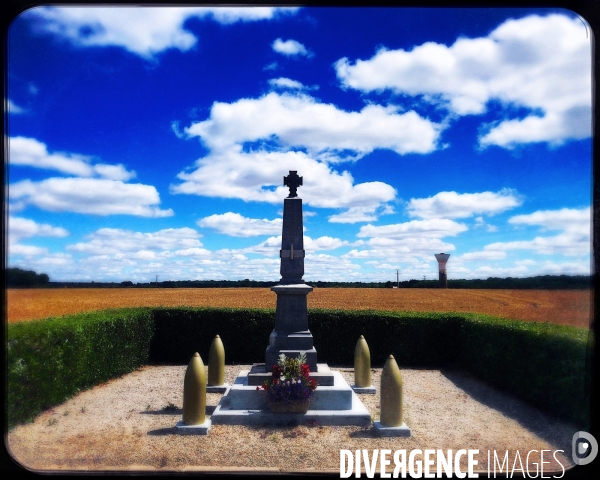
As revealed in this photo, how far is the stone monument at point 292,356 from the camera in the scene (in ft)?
23.6

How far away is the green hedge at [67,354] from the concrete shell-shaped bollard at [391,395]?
4.98 m

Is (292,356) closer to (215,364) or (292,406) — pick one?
(292,406)

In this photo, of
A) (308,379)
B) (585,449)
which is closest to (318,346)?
(308,379)

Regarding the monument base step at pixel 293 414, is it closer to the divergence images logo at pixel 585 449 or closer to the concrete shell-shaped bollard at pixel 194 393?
the concrete shell-shaped bollard at pixel 194 393

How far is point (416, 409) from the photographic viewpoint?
8.43 meters

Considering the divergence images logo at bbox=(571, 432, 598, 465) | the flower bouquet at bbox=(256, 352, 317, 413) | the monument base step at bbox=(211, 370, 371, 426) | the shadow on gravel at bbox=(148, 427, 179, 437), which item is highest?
the divergence images logo at bbox=(571, 432, 598, 465)

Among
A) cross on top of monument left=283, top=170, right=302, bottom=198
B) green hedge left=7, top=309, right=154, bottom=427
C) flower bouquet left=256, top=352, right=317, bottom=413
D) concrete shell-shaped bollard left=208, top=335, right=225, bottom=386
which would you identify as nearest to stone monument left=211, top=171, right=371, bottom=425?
cross on top of monument left=283, top=170, right=302, bottom=198

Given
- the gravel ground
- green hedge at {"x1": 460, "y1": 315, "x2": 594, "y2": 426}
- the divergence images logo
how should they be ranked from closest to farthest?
1. the divergence images logo
2. the gravel ground
3. green hedge at {"x1": 460, "y1": 315, "x2": 594, "y2": 426}

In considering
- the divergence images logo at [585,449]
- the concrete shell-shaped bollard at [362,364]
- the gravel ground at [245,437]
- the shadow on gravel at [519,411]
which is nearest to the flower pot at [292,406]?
the gravel ground at [245,437]

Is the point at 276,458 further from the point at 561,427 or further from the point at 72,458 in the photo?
the point at 561,427

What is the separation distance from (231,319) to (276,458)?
7.80 metres

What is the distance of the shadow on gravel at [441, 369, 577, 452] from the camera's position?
6.84 metres

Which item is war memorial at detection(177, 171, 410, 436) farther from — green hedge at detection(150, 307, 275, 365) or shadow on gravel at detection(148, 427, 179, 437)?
green hedge at detection(150, 307, 275, 365)

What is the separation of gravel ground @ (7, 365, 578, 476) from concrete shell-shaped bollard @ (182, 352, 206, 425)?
0.31m
